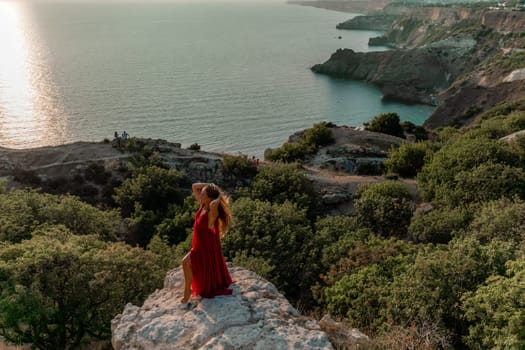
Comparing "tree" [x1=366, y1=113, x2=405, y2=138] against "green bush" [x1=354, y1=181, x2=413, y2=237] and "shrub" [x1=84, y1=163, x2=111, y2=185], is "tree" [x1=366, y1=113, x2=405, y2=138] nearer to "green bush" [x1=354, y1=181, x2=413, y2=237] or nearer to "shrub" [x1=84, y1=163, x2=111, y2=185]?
"green bush" [x1=354, y1=181, x2=413, y2=237]

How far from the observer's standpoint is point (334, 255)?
18438 millimetres

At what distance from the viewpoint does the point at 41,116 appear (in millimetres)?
67125

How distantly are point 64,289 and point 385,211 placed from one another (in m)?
17.0

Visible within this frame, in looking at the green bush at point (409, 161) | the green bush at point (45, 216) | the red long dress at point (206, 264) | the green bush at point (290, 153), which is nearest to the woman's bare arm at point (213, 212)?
the red long dress at point (206, 264)

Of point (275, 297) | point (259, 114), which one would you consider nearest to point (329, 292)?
point (275, 297)

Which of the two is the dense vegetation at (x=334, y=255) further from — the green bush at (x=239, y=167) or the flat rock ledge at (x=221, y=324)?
the green bush at (x=239, y=167)

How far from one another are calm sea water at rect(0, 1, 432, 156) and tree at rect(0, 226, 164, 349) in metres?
45.7

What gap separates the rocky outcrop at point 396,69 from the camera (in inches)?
4011

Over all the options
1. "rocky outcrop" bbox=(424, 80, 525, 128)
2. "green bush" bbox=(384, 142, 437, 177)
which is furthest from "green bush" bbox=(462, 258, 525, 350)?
"rocky outcrop" bbox=(424, 80, 525, 128)

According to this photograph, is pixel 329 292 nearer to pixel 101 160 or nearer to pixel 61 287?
pixel 61 287

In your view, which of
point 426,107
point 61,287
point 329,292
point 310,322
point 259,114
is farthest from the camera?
point 426,107

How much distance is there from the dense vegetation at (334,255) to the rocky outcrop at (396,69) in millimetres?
74140

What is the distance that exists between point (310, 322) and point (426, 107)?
85.6 m

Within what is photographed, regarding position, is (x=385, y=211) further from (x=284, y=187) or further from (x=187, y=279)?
(x=187, y=279)
